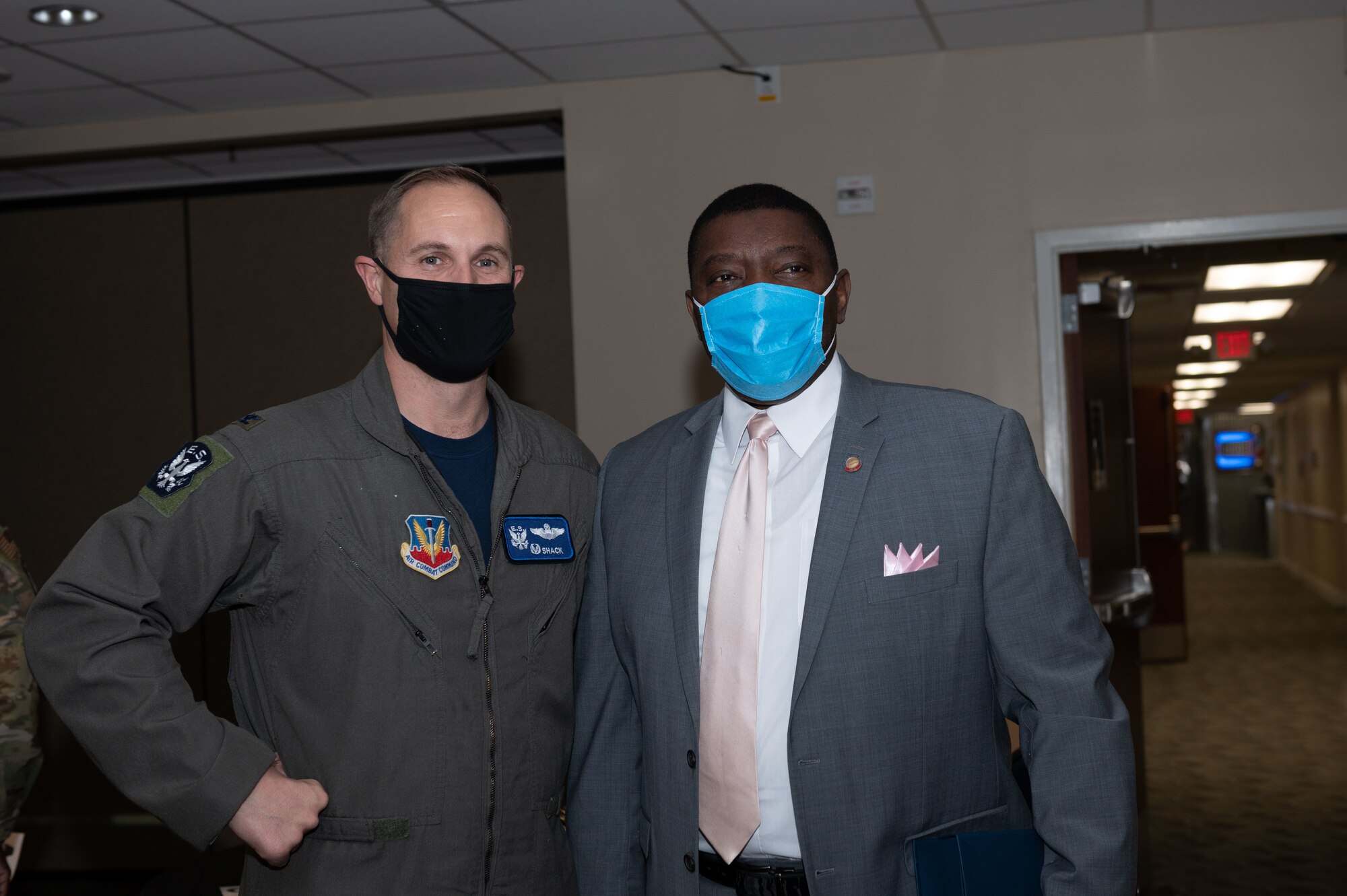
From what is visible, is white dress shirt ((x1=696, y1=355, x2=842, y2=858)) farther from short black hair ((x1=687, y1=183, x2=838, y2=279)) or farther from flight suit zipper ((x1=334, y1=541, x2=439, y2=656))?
flight suit zipper ((x1=334, y1=541, x2=439, y2=656))

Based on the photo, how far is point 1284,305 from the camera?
8.11 m

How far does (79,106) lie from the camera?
14.3 feet

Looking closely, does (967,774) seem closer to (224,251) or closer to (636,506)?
(636,506)

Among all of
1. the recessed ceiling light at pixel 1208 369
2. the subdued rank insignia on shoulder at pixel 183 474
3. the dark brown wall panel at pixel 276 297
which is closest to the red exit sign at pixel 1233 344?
the recessed ceiling light at pixel 1208 369

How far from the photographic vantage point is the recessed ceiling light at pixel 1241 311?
788 centimetres

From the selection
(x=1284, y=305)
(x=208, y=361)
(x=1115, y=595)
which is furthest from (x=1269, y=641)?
(x=208, y=361)

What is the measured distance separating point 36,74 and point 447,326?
305 cm

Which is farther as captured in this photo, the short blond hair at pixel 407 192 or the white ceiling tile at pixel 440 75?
the white ceiling tile at pixel 440 75

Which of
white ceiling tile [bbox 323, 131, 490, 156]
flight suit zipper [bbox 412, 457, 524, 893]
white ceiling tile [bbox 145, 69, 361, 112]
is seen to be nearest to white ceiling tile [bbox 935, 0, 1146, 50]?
white ceiling tile [bbox 323, 131, 490, 156]

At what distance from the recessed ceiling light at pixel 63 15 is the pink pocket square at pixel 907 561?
9.96 feet

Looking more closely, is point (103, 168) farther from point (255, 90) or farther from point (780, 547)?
point (780, 547)

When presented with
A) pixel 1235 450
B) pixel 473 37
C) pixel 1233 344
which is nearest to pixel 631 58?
pixel 473 37

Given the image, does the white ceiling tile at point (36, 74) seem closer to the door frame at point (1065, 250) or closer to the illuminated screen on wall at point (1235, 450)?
the door frame at point (1065, 250)

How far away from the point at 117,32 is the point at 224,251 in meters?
1.38
